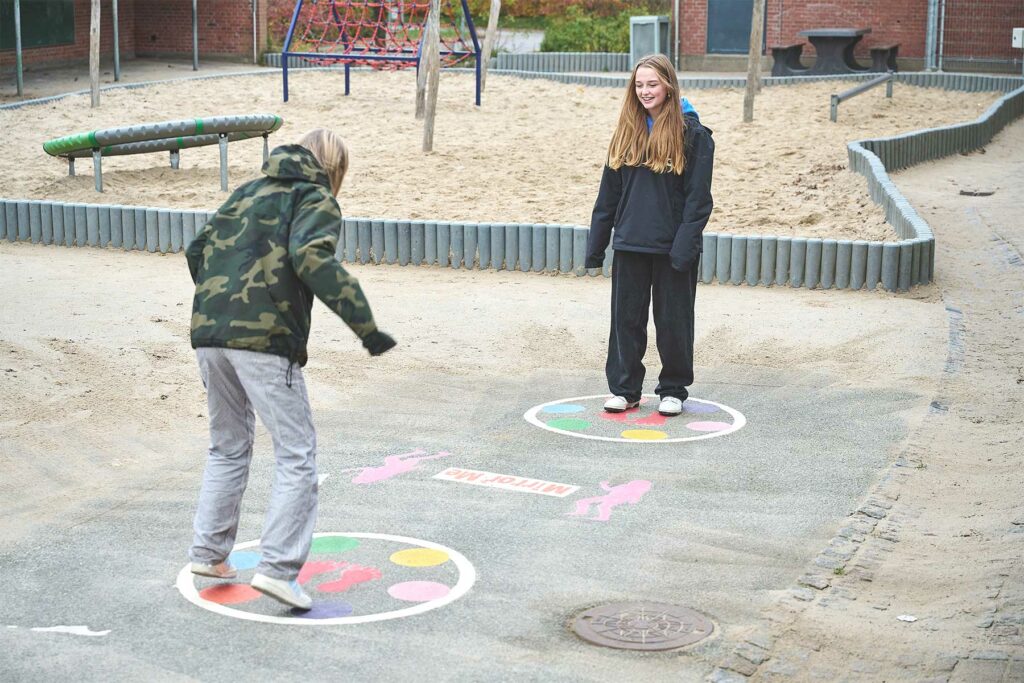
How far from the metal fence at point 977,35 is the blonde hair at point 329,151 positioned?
84.9ft

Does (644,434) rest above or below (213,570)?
below

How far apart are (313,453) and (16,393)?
3.83m

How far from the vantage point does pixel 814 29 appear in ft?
100

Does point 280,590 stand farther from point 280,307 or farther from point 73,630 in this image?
point 280,307

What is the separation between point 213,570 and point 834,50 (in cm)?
2546

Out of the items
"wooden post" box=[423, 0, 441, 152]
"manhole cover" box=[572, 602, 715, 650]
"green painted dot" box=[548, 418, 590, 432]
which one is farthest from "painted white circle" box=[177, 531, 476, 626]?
"wooden post" box=[423, 0, 441, 152]

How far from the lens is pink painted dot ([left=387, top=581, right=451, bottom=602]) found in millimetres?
5312

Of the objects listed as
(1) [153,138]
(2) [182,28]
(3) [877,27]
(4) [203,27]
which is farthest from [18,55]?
(3) [877,27]

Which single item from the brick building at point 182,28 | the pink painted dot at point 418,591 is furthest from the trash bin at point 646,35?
the pink painted dot at point 418,591

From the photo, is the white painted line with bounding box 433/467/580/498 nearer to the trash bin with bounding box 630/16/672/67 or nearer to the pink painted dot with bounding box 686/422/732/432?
the pink painted dot with bounding box 686/422/732/432

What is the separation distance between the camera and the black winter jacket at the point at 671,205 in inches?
307

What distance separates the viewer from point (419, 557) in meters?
5.77

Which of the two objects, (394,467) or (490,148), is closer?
(394,467)

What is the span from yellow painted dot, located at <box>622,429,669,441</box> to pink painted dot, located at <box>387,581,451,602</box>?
8.09 ft
